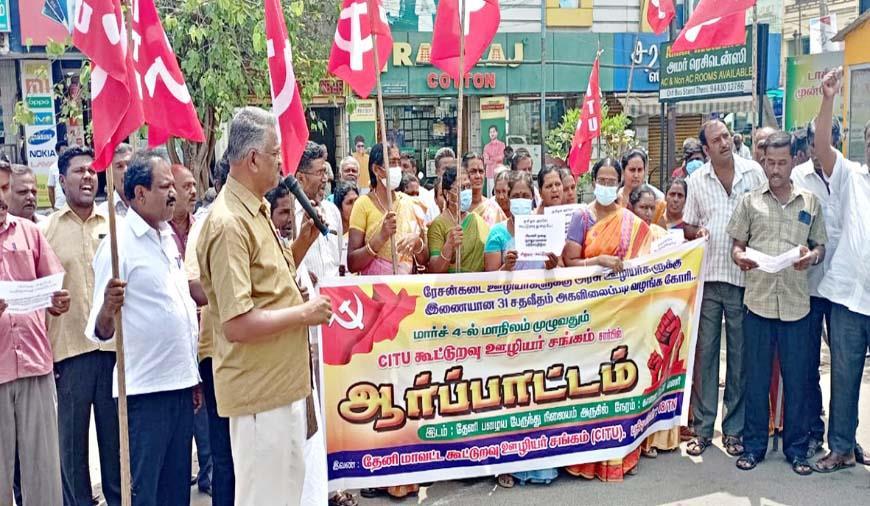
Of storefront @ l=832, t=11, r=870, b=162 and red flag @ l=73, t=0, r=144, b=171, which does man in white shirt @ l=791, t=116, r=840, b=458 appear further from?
storefront @ l=832, t=11, r=870, b=162

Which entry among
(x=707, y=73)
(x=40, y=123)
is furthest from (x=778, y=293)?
(x=40, y=123)

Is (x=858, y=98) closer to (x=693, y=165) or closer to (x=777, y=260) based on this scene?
(x=693, y=165)

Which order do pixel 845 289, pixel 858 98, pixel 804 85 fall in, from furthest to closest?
1. pixel 804 85
2. pixel 858 98
3. pixel 845 289

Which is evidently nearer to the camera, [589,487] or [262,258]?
[262,258]

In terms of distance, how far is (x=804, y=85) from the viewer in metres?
16.6

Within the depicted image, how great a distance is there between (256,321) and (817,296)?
3796mm

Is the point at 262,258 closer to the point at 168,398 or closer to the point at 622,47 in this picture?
the point at 168,398

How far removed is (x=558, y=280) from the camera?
4918 mm

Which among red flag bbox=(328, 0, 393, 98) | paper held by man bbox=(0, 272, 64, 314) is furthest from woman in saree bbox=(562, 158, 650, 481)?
paper held by man bbox=(0, 272, 64, 314)

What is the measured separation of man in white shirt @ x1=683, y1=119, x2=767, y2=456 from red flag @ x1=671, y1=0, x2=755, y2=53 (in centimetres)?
133

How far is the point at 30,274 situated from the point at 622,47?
1808 cm

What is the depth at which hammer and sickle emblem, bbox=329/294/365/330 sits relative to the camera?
456 centimetres

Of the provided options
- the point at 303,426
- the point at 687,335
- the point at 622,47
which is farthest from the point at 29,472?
the point at 622,47

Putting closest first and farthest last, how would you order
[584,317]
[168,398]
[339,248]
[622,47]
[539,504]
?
[168,398]
[539,504]
[584,317]
[339,248]
[622,47]
